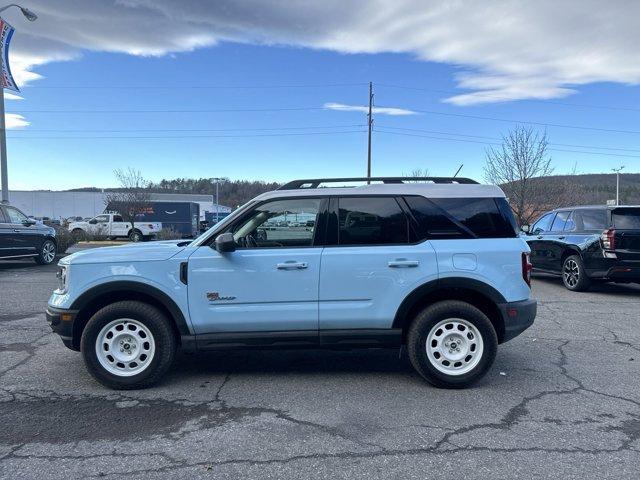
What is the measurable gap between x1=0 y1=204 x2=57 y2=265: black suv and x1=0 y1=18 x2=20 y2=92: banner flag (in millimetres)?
6494

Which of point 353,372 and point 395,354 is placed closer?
point 353,372

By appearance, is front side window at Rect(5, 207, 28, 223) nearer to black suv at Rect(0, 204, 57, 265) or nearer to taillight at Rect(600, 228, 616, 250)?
black suv at Rect(0, 204, 57, 265)

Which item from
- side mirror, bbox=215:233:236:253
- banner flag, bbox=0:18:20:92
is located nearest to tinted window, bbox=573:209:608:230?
side mirror, bbox=215:233:236:253

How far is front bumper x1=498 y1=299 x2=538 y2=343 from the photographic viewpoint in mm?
4820

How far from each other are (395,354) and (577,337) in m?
2.69

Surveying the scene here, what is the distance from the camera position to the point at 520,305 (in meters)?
4.84

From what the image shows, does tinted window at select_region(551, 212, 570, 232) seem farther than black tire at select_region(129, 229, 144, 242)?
No

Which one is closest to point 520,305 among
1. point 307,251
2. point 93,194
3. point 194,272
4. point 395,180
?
point 395,180

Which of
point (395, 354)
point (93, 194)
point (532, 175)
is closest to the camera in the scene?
point (395, 354)

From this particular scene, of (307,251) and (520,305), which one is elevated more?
(307,251)

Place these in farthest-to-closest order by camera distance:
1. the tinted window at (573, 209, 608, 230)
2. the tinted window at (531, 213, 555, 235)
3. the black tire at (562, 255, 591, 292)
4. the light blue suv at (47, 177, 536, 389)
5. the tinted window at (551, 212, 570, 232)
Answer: the tinted window at (531, 213, 555, 235)
the tinted window at (551, 212, 570, 232)
the black tire at (562, 255, 591, 292)
the tinted window at (573, 209, 608, 230)
the light blue suv at (47, 177, 536, 389)

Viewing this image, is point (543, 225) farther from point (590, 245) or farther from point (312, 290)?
point (312, 290)

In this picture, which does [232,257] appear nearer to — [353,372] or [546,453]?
[353,372]

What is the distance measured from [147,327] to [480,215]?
3.28m
